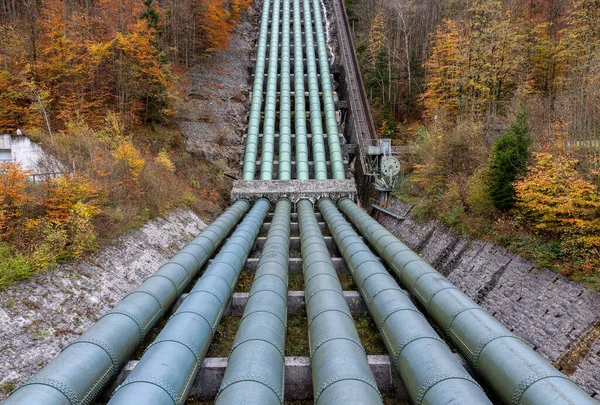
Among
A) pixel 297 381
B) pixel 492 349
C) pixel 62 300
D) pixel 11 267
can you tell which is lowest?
pixel 297 381

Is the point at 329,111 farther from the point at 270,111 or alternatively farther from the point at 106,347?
the point at 106,347

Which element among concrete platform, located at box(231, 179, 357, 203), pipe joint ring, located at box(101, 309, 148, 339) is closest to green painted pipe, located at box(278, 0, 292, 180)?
concrete platform, located at box(231, 179, 357, 203)

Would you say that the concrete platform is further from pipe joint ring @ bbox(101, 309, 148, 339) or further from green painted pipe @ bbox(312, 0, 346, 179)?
pipe joint ring @ bbox(101, 309, 148, 339)

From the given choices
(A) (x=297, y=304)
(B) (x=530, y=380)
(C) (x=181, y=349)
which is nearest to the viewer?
(B) (x=530, y=380)

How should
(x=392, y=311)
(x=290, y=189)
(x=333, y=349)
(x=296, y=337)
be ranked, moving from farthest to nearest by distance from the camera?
1. (x=290, y=189)
2. (x=296, y=337)
3. (x=392, y=311)
4. (x=333, y=349)

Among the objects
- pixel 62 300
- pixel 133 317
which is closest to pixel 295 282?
pixel 133 317

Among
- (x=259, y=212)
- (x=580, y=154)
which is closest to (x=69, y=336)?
(x=259, y=212)

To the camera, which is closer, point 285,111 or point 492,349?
point 492,349

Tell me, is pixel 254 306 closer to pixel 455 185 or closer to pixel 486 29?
pixel 455 185
